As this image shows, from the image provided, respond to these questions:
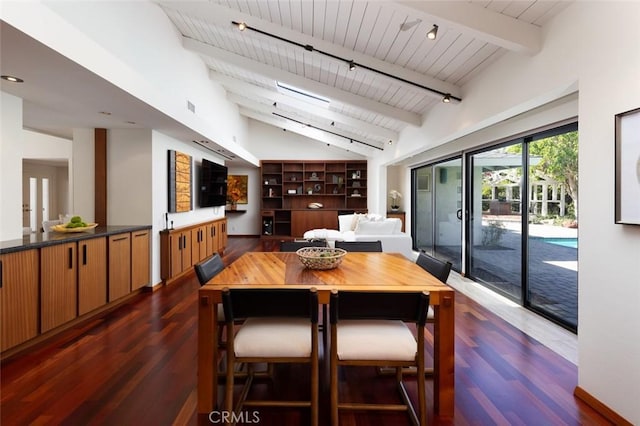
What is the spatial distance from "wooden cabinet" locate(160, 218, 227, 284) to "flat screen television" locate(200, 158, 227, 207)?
1.52 feet

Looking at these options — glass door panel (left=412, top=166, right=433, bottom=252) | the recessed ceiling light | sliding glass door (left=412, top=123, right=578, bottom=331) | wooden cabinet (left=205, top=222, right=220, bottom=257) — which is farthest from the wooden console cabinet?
glass door panel (left=412, top=166, right=433, bottom=252)

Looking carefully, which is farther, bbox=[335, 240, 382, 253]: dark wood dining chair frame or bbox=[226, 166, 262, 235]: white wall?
bbox=[226, 166, 262, 235]: white wall

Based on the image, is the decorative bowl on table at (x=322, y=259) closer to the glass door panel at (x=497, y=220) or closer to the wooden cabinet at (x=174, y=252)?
the glass door panel at (x=497, y=220)

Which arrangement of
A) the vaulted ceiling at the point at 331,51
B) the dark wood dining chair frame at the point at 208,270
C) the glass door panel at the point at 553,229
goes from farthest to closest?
the glass door panel at the point at 553,229 → the vaulted ceiling at the point at 331,51 → the dark wood dining chair frame at the point at 208,270

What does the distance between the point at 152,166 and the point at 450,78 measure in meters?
4.05

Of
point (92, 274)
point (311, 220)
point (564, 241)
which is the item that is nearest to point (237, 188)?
point (311, 220)

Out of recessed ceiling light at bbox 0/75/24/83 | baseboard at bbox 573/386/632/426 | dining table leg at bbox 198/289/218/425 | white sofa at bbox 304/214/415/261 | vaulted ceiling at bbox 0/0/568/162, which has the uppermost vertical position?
vaulted ceiling at bbox 0/0/568/162

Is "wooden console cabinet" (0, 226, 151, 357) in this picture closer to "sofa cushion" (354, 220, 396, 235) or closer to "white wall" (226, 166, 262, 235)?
"sofa cushion" (354, 220, 396, 235)

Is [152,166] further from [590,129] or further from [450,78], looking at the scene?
[590,129]

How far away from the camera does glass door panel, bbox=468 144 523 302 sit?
3.83m

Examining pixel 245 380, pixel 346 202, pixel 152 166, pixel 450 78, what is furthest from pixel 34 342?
pixel 346 202

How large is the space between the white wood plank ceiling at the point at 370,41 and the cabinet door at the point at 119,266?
2847 mm

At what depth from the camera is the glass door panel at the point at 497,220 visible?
12.6 feet

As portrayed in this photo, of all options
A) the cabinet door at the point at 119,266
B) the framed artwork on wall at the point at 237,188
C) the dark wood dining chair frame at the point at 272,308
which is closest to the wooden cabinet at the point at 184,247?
the cabinet door at the point at 119,266
